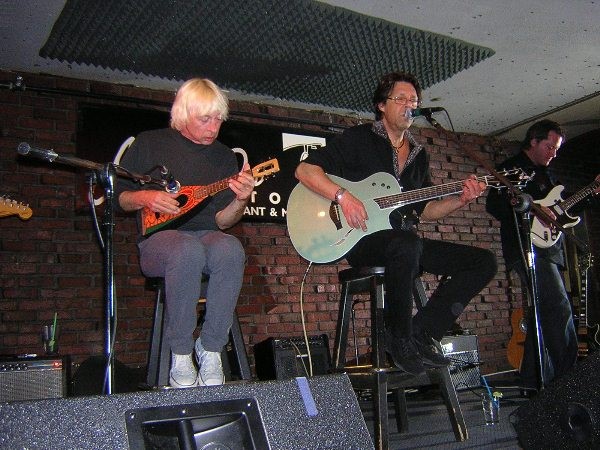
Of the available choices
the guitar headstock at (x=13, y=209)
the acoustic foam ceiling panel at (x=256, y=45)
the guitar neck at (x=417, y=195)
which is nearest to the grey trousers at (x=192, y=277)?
the guitar neck at (x=417, y=195)

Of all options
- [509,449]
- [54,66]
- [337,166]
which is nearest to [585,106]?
[337,166]

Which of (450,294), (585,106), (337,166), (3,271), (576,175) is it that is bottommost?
(450,294)

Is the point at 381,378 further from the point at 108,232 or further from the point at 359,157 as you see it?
the point at 108,232

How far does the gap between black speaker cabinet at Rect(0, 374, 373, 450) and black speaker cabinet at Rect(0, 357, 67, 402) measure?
1.97m

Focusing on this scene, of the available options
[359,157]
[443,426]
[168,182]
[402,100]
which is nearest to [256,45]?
[402,100]

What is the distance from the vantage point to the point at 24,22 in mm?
3822

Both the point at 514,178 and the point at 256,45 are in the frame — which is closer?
the point at 514,178

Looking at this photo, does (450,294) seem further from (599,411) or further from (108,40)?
(108,40)

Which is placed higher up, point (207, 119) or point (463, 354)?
point (207, 119)

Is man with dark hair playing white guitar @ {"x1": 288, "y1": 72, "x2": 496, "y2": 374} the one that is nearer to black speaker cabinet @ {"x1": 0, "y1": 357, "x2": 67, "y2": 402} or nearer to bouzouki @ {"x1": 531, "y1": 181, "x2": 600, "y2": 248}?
bouzouki @ {"x1": 531, "y1": 181, "x2": 600, "y2": 248}

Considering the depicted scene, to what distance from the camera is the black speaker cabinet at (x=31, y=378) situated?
126 inches

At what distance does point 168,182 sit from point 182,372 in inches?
29.3

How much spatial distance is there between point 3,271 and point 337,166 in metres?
2.51

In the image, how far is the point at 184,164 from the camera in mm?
2750
